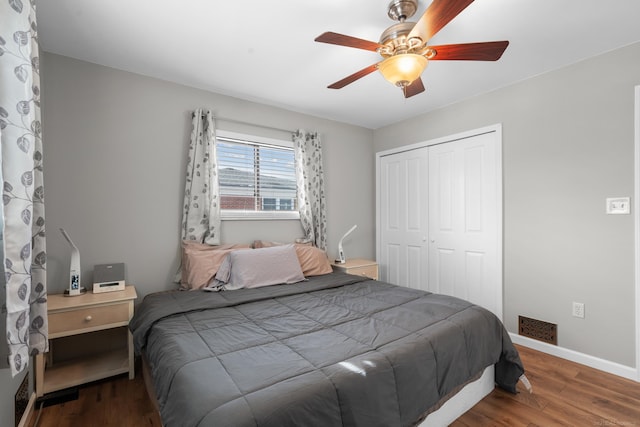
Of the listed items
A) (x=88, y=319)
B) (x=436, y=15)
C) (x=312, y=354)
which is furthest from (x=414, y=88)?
(x=88, y=319)

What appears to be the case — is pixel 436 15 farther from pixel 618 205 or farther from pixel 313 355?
pixel 618 205

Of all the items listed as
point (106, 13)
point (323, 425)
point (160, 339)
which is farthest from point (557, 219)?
point (106, 13)

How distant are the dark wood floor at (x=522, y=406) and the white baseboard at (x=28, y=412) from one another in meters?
0.05

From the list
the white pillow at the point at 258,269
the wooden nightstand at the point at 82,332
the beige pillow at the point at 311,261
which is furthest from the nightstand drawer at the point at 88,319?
the beige pillow at the point at 311,261

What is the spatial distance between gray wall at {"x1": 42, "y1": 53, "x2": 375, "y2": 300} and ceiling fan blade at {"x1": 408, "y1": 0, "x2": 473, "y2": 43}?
2052 mm

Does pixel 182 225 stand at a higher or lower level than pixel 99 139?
lower

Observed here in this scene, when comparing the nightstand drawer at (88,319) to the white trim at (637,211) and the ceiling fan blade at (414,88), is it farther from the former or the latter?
the white trim at (637,211)

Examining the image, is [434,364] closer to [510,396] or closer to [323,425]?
[323,425]

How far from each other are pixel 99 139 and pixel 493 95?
3.57m

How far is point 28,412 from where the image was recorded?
5.61ft

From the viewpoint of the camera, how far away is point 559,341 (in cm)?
250

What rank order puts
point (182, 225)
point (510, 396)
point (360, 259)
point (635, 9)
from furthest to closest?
point (360, 259) → point (182, 225) → point (510, 396) → point (635, 9)

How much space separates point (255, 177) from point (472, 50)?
7.39 feet

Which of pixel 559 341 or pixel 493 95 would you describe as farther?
pixel 493 95
